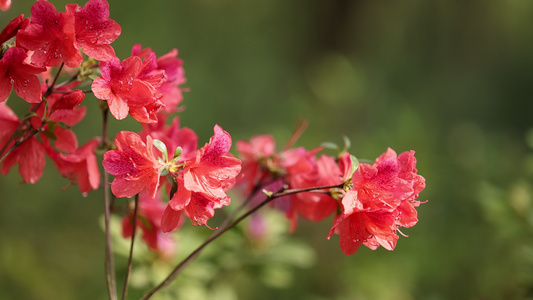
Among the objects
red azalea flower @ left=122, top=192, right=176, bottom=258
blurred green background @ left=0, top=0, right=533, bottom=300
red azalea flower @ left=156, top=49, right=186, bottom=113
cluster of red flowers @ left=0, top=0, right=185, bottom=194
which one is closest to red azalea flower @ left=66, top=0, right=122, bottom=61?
cluster of red flowers @ left=0, top=0, right=185, bottom=194

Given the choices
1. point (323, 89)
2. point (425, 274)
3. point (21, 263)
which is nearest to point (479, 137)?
point (323, 89)

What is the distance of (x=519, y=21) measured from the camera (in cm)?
760

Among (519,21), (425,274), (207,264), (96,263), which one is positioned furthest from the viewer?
(519,21)

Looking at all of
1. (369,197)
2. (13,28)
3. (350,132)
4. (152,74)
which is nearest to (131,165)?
(152,74)

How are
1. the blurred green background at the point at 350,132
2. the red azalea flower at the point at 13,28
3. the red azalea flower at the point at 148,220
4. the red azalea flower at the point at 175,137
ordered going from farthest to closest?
the blurred green background at the point at 350,132 → the red azalea flower at the point at 148,220 → the red azalea flower at the point at 175,137 → the red azalea flower at the point at 13,28

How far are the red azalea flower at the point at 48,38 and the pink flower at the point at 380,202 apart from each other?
18.7 inches

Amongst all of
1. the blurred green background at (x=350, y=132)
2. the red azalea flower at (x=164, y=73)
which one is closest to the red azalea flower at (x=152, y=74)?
the red azalea flower at (x=164, y=73)

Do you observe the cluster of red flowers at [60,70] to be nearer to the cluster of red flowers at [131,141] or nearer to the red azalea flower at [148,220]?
the cluster of red flowers at [131,141]

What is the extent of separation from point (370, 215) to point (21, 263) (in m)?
2.11

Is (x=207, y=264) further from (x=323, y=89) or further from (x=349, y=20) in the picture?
(x=349, y=20)

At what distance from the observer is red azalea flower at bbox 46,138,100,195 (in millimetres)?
938

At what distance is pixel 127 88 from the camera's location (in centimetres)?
82

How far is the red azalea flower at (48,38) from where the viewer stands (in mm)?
783

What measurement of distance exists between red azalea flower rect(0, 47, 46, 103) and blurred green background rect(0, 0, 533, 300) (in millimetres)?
769
